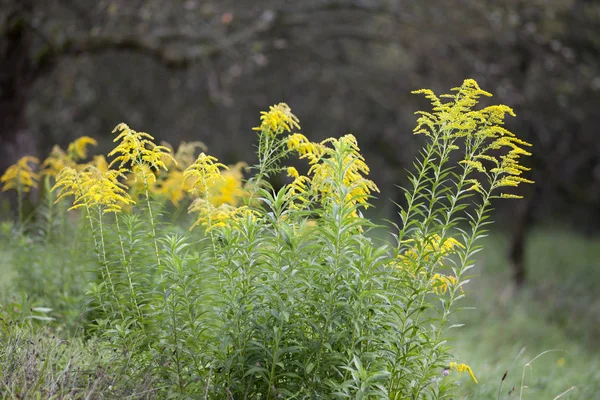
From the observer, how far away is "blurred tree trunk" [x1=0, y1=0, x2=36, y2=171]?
995 cm

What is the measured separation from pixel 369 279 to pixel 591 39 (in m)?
10.3

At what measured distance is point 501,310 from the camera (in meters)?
11.6

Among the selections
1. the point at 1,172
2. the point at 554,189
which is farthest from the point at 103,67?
the point at 554,189

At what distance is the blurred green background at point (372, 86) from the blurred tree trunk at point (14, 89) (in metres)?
0.02

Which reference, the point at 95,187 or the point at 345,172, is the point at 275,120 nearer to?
the point at 345,172

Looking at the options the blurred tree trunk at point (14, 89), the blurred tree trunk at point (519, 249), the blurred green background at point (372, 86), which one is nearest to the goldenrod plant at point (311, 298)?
the blurred green background at point (372, 86)

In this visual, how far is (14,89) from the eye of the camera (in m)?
10.1

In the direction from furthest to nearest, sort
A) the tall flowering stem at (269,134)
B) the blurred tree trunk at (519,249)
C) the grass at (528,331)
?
the blurred tree trunk at (519,249)
the grass at (528,331)
the tall flowering stem at (269,134)

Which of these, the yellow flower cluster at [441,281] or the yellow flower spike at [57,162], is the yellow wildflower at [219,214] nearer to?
the yellow flower cluster at [441,281]

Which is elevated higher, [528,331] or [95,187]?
[95,187]

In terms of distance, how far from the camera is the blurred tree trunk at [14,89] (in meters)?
9.95

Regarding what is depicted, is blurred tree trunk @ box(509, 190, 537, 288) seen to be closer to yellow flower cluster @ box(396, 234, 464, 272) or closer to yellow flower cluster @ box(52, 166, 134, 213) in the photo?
yellow flower cluster @ box(396, 234, 464, 272)

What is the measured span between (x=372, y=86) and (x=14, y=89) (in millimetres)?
6462

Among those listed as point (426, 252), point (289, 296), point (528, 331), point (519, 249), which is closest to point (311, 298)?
point (289, 296)
